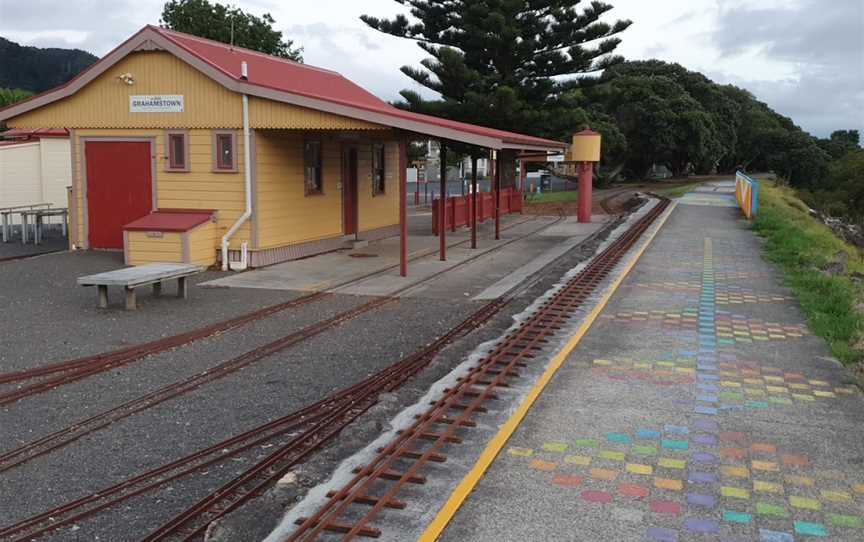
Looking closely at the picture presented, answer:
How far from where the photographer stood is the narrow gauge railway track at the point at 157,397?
17.8 ft

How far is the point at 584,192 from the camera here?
80.0 feet

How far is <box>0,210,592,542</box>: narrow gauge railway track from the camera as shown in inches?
172

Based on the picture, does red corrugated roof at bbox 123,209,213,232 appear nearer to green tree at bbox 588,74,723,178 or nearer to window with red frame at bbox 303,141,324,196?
window with red frame at bbox 303,141,324,196

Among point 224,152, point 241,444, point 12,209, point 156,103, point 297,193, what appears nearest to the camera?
point 241,444

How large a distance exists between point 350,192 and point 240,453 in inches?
490

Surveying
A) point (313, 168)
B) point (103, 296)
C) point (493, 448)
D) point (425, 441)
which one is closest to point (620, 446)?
point (493, 448)

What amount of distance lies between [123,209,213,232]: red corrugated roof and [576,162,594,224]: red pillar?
13243 millimetres

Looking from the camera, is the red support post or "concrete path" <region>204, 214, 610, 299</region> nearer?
"concrete path" <region>204, 214, 610, 299</region>

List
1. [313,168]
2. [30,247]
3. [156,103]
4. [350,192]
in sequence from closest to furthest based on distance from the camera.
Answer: [156,103], [313,168], [30,247], [350,192]

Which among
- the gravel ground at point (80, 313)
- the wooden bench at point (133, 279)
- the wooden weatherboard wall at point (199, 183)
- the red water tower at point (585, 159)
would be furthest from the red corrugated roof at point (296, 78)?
the red water tower at point (585, 159)

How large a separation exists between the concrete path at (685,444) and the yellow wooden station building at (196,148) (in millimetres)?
5766

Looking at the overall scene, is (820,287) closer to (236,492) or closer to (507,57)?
(236,492)

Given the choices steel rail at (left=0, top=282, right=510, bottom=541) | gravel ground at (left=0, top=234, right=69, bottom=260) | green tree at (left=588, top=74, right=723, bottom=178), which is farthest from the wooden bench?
green tree at (left=588, top=74, right=723, bottom=178)

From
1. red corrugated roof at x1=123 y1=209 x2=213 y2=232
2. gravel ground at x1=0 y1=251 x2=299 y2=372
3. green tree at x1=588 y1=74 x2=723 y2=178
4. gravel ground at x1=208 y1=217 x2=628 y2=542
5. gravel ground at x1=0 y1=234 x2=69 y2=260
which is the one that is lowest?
gravel ground at x1=208 y1=217 x2=628 y2=542
